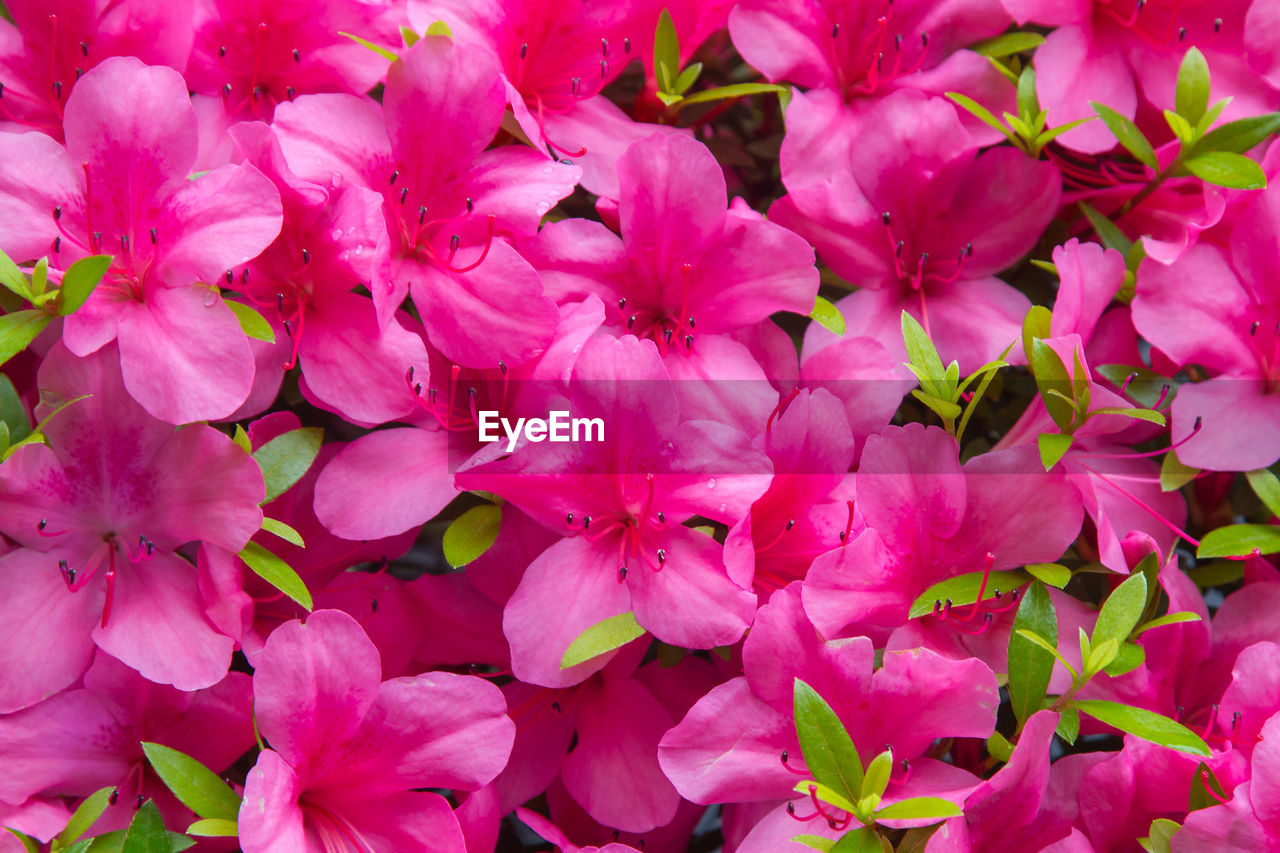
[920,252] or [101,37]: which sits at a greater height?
[101,37]

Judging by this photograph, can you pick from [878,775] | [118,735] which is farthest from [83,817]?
[878,775]

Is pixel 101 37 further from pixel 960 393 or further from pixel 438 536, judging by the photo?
pixel 960 393

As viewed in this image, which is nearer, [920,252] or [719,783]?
[719,783]

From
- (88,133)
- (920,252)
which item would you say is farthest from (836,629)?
(88,133)

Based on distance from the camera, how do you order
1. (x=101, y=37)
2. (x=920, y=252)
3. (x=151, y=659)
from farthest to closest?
(x=920, y=252), (x=101, y=37), (x=151, y=659)

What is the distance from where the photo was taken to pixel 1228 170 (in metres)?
0.88

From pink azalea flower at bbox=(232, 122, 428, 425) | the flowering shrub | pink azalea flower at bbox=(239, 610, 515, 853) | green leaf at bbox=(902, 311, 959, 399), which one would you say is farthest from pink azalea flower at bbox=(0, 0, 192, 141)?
green leaf at bbox=(902, 311, 959, 399)

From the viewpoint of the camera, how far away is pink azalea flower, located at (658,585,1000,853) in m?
0.77

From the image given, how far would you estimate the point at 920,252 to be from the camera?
97 cm

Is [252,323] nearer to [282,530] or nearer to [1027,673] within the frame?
[282,530]

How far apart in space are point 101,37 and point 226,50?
93 mm

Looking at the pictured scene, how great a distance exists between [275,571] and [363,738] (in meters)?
0.13

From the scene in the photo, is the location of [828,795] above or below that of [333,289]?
below

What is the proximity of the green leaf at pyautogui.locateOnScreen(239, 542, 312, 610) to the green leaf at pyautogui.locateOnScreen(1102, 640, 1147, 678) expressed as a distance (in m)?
0.57
